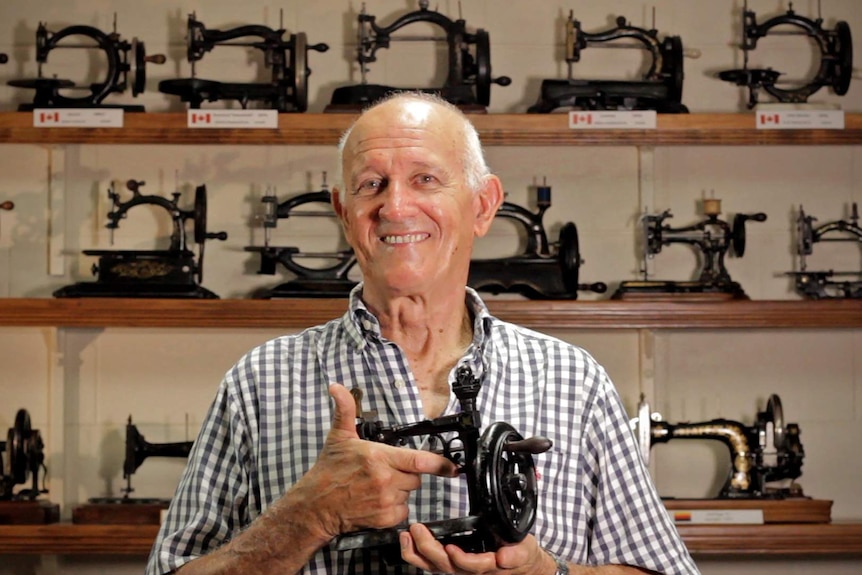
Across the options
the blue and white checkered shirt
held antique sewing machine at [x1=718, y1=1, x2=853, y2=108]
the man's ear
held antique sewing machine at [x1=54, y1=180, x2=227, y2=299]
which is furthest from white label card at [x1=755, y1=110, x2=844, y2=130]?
the blue and white checkered shirt

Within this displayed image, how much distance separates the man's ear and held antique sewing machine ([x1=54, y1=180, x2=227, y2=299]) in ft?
6.79

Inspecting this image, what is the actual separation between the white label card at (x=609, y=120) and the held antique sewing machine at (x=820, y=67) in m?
0.47

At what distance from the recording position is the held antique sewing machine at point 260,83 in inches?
159

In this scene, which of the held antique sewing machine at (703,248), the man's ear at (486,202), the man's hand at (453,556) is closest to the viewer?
the man's hand at (453,556)

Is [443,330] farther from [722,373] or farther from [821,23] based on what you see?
[821,23]

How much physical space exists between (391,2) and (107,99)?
3.43ft

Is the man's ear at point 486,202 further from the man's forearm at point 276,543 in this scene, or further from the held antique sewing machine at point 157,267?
the held antique sewing machine at point 157,267

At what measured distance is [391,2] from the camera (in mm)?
4344

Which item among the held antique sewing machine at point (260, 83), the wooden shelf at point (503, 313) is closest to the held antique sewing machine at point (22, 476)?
the wooden shelf at point (503, 313)

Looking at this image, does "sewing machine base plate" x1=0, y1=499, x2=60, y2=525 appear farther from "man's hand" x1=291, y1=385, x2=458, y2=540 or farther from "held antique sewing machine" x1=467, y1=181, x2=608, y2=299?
"man's hand" x1=291, y1=385, x2=458, y2=540

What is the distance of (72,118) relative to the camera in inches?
154

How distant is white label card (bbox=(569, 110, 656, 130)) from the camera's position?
3.92m

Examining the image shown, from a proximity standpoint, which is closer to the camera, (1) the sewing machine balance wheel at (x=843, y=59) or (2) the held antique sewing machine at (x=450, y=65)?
(2) the held antique sewing machine at (x=450, y=65)

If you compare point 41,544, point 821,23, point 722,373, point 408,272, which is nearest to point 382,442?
point 408,272
